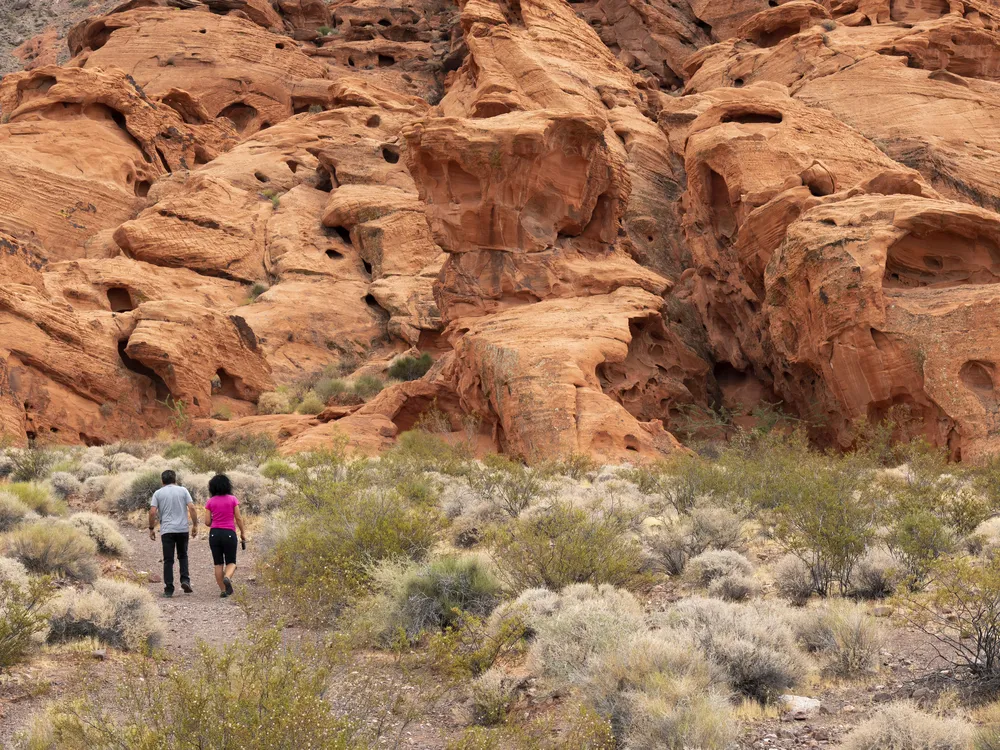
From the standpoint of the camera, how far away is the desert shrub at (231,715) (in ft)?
13.4

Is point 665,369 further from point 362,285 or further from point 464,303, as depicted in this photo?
point 362,285

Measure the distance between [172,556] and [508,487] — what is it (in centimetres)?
480

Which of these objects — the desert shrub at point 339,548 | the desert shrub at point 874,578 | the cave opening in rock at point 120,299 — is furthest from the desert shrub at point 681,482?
the cave opening in rock at point 120,299

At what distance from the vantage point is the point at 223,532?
33.3ft

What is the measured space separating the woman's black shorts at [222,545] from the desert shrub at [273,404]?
1589cm

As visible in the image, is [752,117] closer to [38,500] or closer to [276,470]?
[276,470]

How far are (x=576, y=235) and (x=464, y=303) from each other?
12.6ft

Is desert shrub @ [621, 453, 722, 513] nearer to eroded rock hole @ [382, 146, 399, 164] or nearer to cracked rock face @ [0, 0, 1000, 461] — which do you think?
cracked rock face @ [0, 0, 1000, 461]

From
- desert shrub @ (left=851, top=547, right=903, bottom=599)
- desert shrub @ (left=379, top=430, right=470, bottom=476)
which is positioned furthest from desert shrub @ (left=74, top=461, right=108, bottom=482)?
desert shrub @ (left=851, top=547, right=903, bottom=599)

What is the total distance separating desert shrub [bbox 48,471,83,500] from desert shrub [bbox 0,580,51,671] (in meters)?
8.97

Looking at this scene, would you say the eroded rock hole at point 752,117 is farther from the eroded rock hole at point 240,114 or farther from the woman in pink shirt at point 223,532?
the eroded rock hole at point 240,114

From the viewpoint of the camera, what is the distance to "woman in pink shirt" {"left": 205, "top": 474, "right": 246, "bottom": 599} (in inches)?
390

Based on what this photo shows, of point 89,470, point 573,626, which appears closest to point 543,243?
point 89,470

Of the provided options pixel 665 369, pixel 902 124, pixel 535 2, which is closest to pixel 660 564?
pixel 665 369
